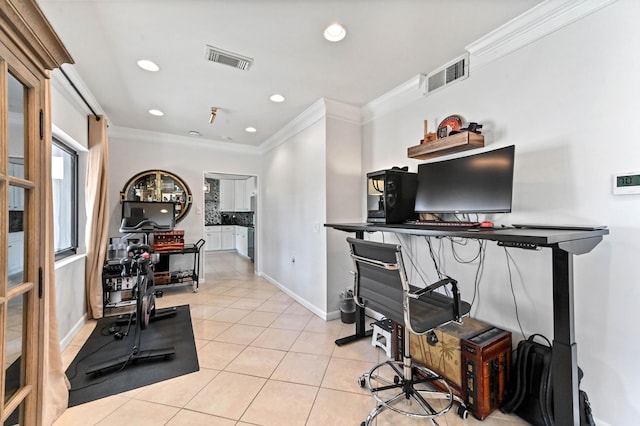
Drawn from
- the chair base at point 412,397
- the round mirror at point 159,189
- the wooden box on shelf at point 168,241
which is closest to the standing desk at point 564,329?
the chair base at point 412,397

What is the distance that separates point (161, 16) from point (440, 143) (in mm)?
2283

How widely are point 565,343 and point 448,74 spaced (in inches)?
86.0

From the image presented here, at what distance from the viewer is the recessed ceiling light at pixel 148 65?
7.81 ft

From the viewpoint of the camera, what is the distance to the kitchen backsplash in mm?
8719

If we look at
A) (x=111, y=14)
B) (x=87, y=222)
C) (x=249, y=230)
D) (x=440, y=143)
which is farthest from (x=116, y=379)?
(x=249, y=230)

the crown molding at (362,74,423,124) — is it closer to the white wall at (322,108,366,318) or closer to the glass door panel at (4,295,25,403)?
the white wall at (322,108,366,318)

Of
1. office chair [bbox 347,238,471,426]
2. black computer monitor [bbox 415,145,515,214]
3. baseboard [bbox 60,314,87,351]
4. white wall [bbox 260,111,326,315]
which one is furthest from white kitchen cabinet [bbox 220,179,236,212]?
office chair [bbox 347,238,471,426]

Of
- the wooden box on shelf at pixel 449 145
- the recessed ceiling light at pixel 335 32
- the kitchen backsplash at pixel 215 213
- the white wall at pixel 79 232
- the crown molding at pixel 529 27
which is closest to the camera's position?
the crown molding at pixel 529 27

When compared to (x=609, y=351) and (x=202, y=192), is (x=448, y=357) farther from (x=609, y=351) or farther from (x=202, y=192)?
(x=202, y=192)

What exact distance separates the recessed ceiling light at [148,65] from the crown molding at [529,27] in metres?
2.72

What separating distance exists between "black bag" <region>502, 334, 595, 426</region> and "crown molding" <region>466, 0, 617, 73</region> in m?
2.06

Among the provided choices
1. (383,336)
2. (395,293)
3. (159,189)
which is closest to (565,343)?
(395,293)

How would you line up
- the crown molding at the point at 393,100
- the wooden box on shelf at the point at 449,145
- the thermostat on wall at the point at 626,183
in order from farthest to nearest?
1. the crown molding at the point at 393,100
2. the wooden box on shelf at the point at 449,145
3. the thermostat on wall at the point at 626,183

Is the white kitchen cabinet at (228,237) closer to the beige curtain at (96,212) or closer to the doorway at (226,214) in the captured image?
the doorway at (226,214)
